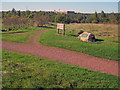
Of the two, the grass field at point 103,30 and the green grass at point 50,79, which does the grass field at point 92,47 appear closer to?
the green grass at point 50,79

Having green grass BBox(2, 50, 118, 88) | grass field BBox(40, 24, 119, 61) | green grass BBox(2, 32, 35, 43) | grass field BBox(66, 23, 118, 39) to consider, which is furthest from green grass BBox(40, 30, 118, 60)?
grass field BBox(66, 23, 118, 39)

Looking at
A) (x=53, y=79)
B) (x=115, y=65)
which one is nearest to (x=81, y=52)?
(x=115, y=65)

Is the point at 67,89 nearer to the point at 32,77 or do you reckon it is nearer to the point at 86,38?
the point at 32,77

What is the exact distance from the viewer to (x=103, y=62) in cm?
852

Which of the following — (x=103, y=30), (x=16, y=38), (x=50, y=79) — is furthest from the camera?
(x=103, y=30)

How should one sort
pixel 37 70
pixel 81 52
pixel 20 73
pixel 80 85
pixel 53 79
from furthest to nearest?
1. pixel 81 52
2. pixel 37 70
3. pixel 20 73
4. pixel 53 79
5. pixel 80 85

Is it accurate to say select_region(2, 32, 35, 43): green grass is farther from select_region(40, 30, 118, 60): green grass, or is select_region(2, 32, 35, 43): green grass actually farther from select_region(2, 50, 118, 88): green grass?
select_region(2, 50, 118, 88): green grass

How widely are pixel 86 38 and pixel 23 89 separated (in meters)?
12.4

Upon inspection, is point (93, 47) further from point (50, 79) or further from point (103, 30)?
point (103, 30)

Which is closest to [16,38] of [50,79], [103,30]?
[50,79]

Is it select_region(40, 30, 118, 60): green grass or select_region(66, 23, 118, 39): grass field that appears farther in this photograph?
select_region(66, 23, 118, 39): grass field

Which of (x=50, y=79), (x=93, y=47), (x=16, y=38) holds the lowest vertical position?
(x=50, y=79)

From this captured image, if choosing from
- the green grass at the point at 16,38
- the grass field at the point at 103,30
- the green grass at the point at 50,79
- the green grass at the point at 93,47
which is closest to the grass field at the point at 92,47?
the green grass at the point at 93,47

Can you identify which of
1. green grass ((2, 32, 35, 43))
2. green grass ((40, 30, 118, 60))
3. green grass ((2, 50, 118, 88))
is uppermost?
green grass ((2, 32, 35, 43))
